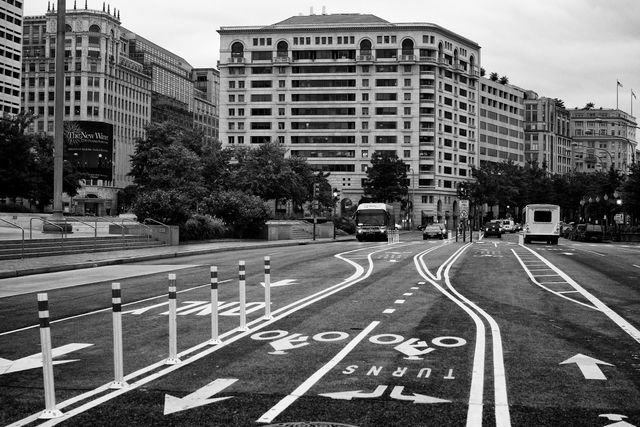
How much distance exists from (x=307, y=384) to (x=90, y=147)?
4260 inches

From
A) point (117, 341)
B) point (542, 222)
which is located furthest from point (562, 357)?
point (542, 222)

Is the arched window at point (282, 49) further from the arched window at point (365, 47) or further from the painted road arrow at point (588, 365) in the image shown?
the painted road arrow at point (588, 365)

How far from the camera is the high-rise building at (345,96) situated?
129000mm

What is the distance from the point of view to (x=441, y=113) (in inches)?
5197

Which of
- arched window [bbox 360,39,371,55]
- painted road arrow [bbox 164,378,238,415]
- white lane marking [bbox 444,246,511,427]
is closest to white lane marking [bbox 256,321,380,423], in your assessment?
painted road arrow [bbox 164,378,238,415]

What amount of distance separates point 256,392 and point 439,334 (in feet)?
14.3

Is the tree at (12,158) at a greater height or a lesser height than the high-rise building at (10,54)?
lesser

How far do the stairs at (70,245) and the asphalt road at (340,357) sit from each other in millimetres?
10628

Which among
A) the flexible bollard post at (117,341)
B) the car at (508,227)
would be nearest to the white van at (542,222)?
the flexible bollard post at (117,341)

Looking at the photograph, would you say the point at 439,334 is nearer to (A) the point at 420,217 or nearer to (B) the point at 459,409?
(B) the point at 459,409

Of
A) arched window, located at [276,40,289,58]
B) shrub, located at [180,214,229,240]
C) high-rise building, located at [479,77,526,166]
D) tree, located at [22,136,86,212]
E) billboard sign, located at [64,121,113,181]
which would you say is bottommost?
shrub, located at [180,214,229,240]

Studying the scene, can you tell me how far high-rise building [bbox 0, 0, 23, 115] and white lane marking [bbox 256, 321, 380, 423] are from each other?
112 metres

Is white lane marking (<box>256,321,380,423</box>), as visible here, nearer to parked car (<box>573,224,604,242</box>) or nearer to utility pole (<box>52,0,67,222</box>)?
utility pole (<box>52,0,67,222</box>)

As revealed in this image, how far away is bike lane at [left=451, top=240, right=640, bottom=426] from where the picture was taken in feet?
22.1
